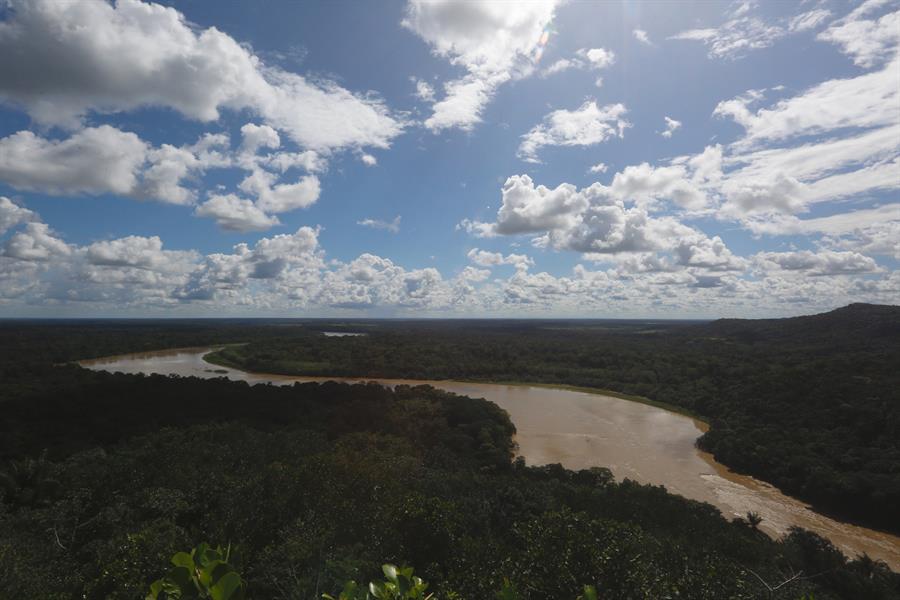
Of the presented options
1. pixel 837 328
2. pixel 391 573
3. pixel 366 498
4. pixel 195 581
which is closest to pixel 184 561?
pixel 195 581

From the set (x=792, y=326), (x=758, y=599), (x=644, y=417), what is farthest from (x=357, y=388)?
(x=792, y=326)

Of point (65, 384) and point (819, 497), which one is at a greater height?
point (65, 384)

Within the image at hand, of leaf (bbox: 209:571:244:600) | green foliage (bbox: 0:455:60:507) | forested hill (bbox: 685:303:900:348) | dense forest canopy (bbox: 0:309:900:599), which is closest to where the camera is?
leaf (bbox: 209:571:244:600)

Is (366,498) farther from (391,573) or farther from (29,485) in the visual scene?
(29,485)

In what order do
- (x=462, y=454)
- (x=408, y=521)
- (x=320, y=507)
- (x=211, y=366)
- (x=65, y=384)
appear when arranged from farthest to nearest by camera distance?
(x=211, y=366), (x=65, y=384), (x=462, y=454), (x=320, y=507), (x=408, y=521)

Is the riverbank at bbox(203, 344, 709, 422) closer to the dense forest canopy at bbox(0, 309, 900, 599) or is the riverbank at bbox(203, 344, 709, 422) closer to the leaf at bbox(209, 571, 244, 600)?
the dense forest canopy at bbox(0, 309, 900, 599)

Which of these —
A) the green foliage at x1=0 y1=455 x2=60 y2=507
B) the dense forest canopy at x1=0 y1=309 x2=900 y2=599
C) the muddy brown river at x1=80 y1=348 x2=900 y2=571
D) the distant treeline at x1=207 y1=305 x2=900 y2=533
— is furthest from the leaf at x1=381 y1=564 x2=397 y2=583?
the distant treeline at x1=207 y1=305 x2=900 y2=533

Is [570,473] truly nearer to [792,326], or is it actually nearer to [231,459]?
[231,459]
